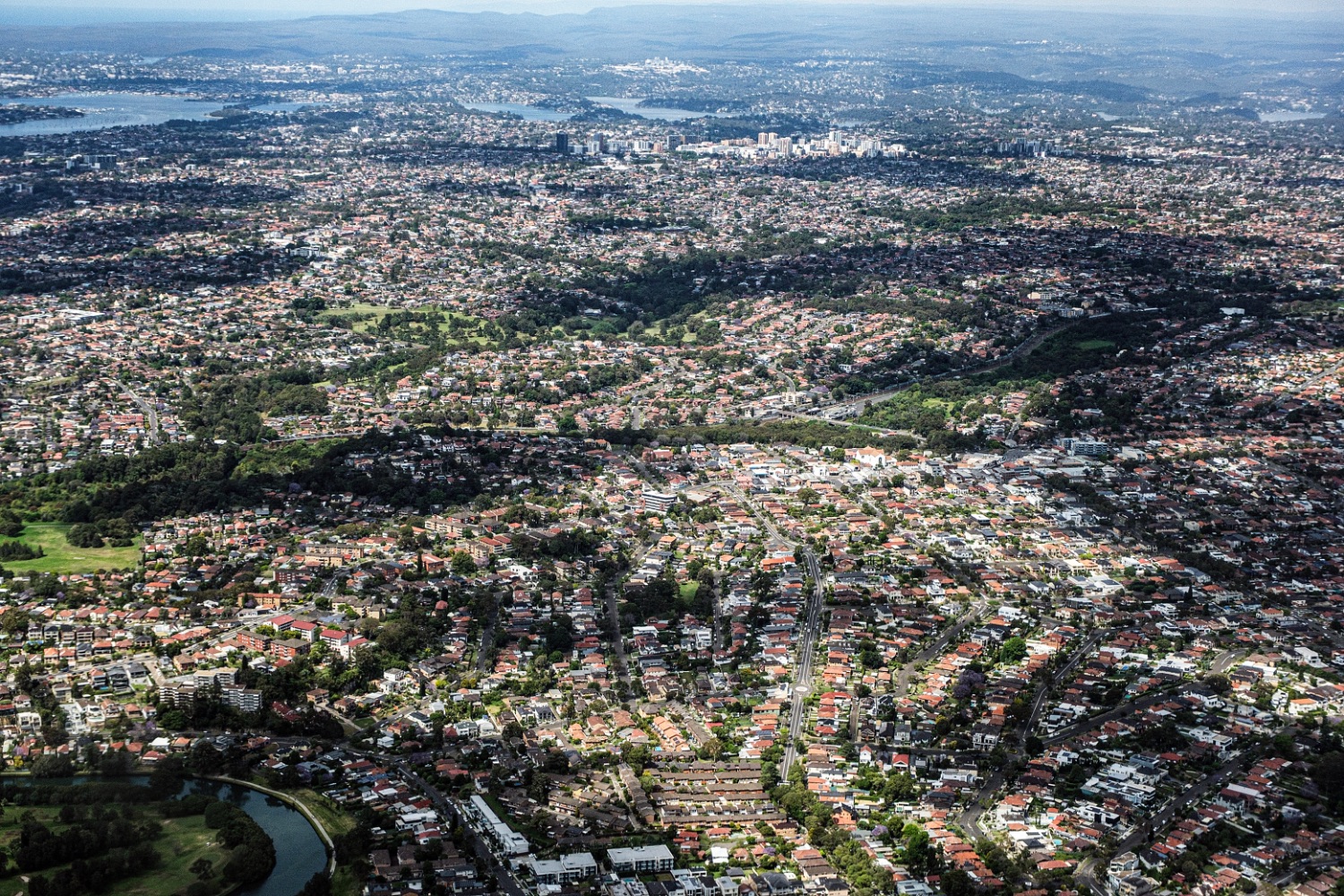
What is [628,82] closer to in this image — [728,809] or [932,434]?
[932,434]

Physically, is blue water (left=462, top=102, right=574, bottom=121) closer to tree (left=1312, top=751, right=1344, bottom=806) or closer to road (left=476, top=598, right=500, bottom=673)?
road (left=476, top=598, right=500, bottom=673)

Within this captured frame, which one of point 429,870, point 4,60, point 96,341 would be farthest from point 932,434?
point 4,60

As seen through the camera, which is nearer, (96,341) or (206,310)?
(96,341)

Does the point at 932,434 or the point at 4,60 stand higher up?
the point at 4,60

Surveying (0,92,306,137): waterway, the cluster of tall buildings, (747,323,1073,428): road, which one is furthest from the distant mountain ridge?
(747,323,1073,428): road

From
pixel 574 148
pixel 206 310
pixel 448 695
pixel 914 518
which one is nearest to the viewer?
pixel 448 695

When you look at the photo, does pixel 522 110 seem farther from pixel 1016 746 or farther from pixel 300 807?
pixel 300 807

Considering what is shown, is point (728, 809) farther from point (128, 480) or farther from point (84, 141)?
point (84, 141)

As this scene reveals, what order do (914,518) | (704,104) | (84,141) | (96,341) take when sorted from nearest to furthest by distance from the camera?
(914,518) → (96,341) → (84,141) → (704,104)
